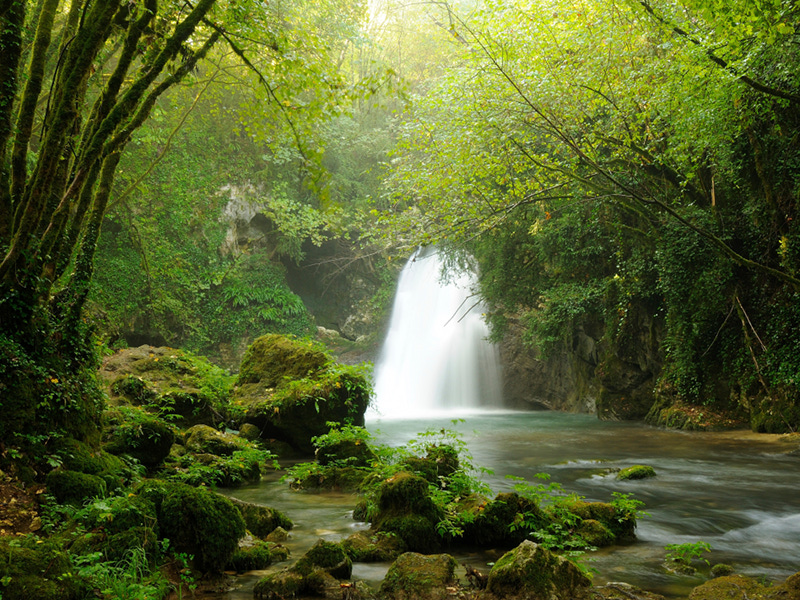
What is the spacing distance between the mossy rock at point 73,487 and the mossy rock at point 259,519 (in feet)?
3.61

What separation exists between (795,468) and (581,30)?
8946 mm

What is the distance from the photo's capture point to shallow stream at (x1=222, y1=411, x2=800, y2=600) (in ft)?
14.8

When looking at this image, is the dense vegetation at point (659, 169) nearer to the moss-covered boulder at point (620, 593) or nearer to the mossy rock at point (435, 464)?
the mossy rock at point (435, 464)

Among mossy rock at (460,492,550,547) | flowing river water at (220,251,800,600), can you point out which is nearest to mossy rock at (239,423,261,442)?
flowing river water at (220,251,800,600)

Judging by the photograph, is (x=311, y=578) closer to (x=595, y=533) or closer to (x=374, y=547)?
(x=374, y=547)

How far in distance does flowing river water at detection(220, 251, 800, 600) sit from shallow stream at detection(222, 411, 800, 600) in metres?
0.02

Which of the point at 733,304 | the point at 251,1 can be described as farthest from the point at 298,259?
the point at 251,1

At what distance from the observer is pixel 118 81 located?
4.97 metres

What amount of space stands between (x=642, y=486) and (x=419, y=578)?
4.99m

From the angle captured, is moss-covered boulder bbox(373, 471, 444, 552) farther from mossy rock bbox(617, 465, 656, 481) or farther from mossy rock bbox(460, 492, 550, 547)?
mossy rock bbox(617, 465, 656, 481)

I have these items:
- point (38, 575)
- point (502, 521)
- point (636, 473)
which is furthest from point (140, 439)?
point (636, 473)

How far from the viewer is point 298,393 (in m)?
9.13

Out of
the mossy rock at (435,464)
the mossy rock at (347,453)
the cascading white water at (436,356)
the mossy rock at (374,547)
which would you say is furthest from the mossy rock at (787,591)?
the cascading white water at (436,356)

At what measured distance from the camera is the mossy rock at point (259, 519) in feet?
15.6
